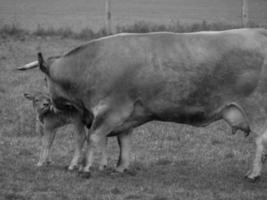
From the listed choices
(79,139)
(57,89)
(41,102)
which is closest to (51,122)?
(41,102)

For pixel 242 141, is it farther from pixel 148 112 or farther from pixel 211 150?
pixel 148 112

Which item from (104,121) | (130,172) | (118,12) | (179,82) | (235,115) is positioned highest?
(179,82)

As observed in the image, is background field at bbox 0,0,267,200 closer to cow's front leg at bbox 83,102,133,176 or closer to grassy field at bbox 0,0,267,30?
cow's front leg at bbox 83,102,133,176

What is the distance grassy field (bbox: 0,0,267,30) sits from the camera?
23.3m

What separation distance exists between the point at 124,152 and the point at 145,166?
58 cm

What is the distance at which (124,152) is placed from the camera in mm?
9781

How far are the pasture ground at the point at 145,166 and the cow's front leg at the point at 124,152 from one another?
0.12 meters

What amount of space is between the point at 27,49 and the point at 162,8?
9.74 m

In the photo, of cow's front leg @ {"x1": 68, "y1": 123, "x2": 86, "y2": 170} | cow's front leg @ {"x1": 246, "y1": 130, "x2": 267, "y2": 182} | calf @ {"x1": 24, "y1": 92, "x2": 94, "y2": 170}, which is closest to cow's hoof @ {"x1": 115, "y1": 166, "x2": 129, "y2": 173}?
calf @ {"x1": 24, "y1": 92, "x2": 94, "y2": 170}

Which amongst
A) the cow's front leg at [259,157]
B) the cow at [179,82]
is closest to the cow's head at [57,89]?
the cow at [179,82]

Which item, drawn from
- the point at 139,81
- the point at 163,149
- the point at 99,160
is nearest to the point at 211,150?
the point at 163,149

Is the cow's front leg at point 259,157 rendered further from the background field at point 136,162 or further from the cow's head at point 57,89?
the cow's head at point 57,89

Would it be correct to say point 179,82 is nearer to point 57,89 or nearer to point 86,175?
point 86,175

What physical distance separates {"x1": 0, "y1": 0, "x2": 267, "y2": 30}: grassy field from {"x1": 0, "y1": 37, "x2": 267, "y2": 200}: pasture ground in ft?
29.2
